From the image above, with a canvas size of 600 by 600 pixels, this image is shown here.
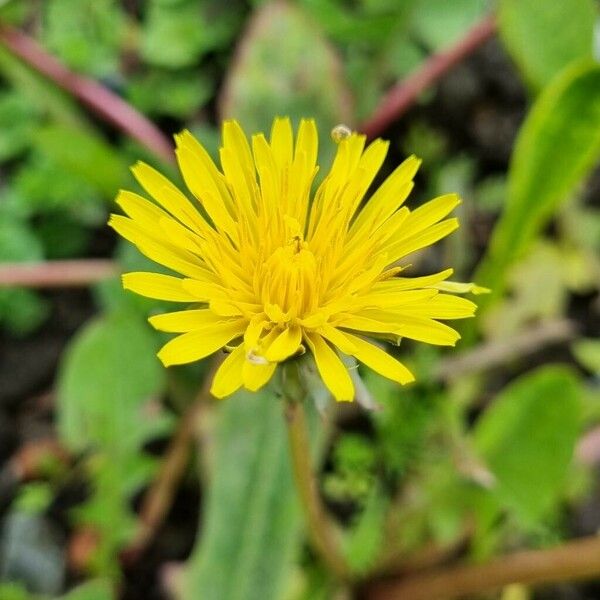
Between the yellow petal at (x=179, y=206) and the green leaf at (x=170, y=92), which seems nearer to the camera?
the yellow petal at (x=179, y=206)

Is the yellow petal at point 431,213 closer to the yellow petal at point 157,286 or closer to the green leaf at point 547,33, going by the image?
the yellow petal at point 157,286

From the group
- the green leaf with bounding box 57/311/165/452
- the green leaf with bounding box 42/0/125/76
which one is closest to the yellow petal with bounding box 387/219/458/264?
the green leaf with bounding box 57/311/165/452

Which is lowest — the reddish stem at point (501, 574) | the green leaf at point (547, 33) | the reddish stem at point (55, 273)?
the reddish stem at point (501, 574)

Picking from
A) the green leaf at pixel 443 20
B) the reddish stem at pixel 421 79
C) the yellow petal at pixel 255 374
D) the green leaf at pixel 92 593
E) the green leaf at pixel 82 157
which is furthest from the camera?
the green leaf at pixel 443 20

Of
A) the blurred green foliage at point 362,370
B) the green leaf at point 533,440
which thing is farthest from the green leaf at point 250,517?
the green leaf at point 533,440

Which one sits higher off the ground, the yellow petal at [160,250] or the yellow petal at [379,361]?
the yellow petal at [160,250]

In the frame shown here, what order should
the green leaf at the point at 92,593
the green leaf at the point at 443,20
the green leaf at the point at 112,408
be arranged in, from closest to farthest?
the green leaf at the point at 92,593 < the green leaf at the point at 112,408 < the green leaf at the point at 443,20

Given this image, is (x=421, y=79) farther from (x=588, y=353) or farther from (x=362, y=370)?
(x=362, y=370)

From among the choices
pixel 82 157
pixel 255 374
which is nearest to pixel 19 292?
pixel 82 157

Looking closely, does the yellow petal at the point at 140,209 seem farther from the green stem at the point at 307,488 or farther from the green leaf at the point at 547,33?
the green leaf at the point at 547,33
